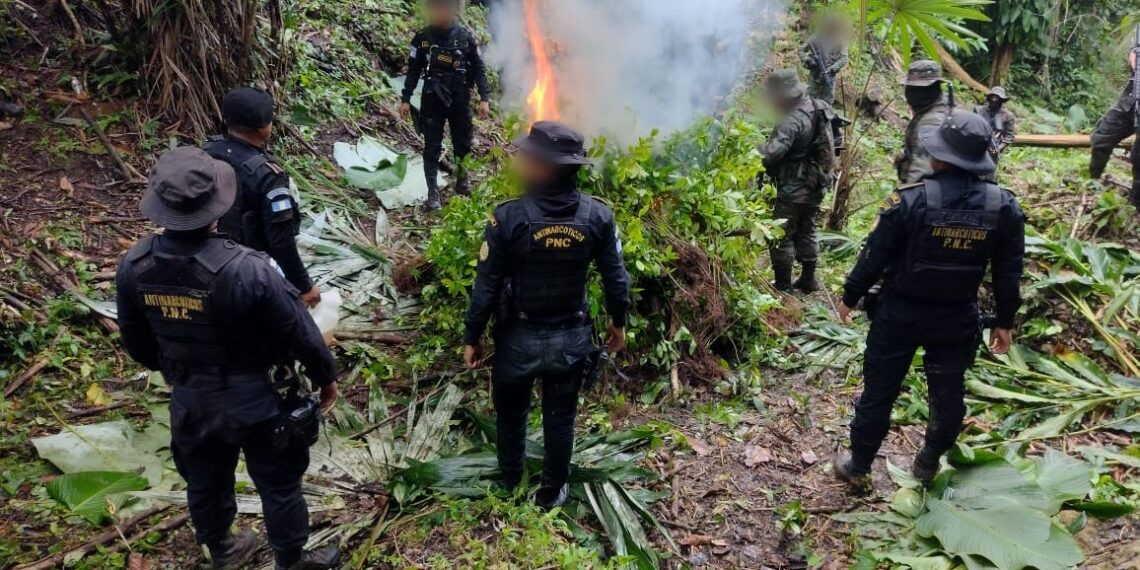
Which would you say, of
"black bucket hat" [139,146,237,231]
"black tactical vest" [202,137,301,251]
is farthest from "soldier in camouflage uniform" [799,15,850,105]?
"black bucket hat" [139,146,237,231]

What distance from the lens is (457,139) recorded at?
7.25 metres

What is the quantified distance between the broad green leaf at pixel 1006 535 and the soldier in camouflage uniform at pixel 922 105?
3227mm

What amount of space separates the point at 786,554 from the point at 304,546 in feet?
8.17

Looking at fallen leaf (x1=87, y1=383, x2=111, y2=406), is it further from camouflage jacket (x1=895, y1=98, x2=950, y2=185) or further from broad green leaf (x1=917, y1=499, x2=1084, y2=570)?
camouflage jacket (x1=895, y1=98, x2=950, y2=185)

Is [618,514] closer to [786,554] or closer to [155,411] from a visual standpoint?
[786,554]

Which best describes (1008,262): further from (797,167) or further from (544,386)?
(797,167)

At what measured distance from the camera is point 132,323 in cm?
300

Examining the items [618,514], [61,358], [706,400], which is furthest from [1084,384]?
[61,358]

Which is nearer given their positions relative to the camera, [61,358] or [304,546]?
[304,546]

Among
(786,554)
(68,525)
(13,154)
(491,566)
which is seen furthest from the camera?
(13,154)

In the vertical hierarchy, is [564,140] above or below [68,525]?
above

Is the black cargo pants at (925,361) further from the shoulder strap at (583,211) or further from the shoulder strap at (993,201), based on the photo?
the shoulder strap at (583,211)

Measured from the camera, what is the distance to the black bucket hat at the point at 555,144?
10.8ft

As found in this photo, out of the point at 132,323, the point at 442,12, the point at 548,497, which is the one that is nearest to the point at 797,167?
the point at 442,12
